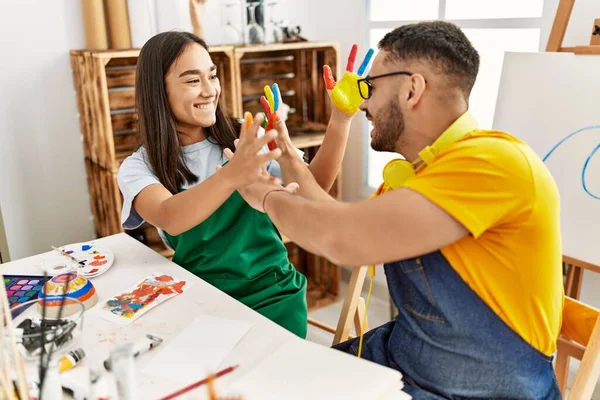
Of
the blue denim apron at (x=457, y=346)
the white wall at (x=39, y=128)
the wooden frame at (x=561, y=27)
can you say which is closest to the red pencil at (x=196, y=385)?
the blue denim apron at (x=457, y=346)

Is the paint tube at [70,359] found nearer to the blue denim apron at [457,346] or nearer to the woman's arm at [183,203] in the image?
the woman's arm at [183,203]

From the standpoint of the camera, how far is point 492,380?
1.14m

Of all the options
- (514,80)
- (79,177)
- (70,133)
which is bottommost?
(79,177)

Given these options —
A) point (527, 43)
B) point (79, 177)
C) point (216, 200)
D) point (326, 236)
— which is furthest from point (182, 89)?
point (527, 43)

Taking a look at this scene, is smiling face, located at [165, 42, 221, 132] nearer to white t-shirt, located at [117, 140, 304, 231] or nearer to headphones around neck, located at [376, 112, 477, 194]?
white t-shirt, located at [117, 140, 304, 231]

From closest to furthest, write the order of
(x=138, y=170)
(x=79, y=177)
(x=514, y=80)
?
(x=138, y=170), (x=514, y=80), (x=79, y=177)

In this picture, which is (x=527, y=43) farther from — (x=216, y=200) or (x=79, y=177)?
(x=79, y=177)

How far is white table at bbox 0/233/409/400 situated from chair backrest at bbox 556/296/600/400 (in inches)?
17.2

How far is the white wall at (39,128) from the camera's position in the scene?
2418 millimetres

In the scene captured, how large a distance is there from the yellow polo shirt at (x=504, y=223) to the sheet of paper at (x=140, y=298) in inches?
26.5

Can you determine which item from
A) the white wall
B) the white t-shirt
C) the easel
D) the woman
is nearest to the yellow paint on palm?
the woman

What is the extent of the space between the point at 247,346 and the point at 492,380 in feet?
1.60

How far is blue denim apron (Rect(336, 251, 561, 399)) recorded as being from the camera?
111cm

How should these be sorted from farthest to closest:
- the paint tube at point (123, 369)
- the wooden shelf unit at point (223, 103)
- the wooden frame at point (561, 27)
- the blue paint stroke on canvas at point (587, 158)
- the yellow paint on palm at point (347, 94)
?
the wooden shelf unit at point (223, 103)
the wooden frame at point (561, 27)
the blue paint stroke on canvas at point (587, 158)
the yellow paint on palm at point (347, 94)
the paint tube at point (123, 369)
